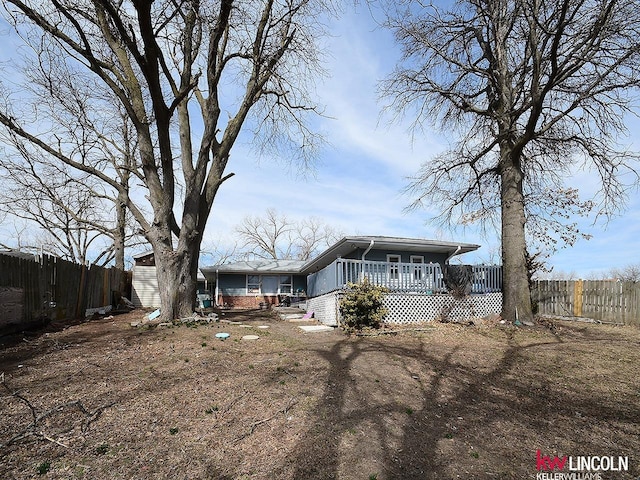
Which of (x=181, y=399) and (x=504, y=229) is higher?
(x=504, y=229)

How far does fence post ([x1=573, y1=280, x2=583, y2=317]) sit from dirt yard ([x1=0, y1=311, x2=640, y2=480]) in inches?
250

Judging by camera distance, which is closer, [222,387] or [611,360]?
[222,387]

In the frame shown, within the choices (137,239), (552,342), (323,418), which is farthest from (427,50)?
(137,239)

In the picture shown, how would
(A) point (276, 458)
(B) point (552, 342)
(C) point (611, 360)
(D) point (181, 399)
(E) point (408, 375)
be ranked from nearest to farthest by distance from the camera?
(A) point (276, 458) → (D) point (181, 399) → (E) point (408, 375) → (C) point (611, 360) → (B) point (552, 342)

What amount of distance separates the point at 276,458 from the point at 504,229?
1018 centimetres

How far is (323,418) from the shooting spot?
13.0 feet

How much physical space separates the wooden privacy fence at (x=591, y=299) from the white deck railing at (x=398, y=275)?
→ 3.64 metres

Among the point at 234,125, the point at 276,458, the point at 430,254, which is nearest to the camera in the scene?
the point at 276,458

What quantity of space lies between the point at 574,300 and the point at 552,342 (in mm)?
6260

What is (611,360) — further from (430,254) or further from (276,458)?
(430,254)

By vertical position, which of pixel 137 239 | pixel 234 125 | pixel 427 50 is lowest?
pixel 137 239

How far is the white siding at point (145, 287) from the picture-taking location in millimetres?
21061

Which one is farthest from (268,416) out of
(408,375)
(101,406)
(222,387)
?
(408,375)

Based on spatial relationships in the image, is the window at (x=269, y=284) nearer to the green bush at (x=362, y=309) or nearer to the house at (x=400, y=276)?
the house at (x=400, y=276)
